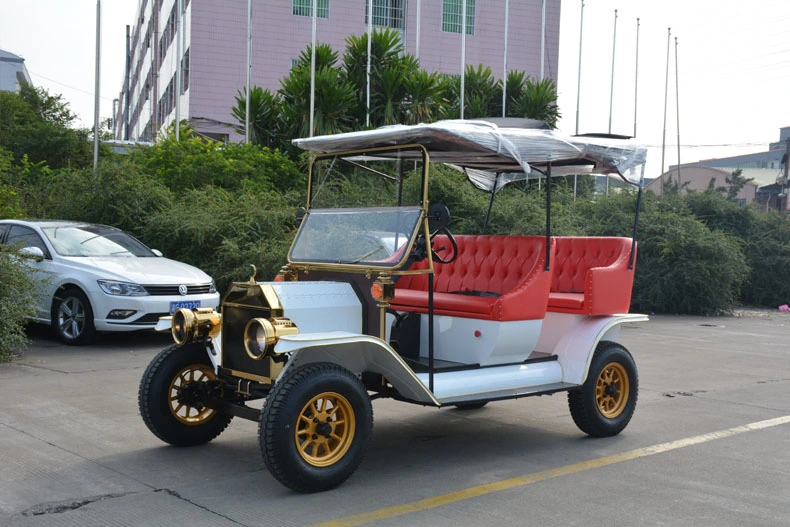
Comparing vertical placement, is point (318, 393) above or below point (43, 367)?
above

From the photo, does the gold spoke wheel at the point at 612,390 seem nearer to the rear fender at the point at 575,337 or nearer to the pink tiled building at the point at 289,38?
the rear fender at the point at 575,337

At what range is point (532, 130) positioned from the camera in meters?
6.60

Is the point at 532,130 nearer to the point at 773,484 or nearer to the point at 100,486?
the point at 773,484

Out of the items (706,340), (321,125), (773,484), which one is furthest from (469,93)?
(773,484)

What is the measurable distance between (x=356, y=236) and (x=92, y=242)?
6633mm

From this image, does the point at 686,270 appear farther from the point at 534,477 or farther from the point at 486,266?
the point at 534,477

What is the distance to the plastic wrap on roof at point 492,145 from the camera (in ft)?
19.2

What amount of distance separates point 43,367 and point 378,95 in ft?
48.6

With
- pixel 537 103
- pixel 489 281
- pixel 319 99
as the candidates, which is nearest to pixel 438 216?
pixel 489 281

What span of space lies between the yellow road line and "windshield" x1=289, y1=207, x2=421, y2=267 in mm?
1592

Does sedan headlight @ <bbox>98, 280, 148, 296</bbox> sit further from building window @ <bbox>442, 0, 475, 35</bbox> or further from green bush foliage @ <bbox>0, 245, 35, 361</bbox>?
building window @ <bbox>442, 0, 475, 35</bbox>

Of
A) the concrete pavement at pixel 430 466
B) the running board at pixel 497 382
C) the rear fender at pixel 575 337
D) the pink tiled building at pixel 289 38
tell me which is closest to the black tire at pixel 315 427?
the concrete pavement at pixel 430 466

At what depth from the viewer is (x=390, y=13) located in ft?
112

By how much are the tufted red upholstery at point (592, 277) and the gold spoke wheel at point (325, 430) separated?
8.14ft
